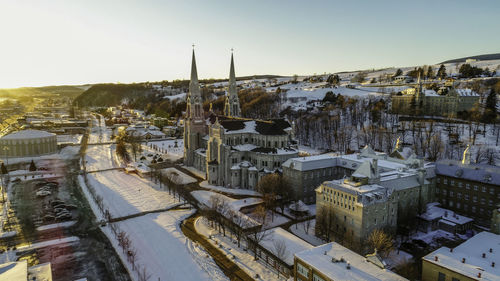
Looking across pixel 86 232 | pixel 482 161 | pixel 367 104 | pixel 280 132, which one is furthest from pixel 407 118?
pixel 86 232

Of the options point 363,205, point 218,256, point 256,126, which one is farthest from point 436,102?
point 218,256

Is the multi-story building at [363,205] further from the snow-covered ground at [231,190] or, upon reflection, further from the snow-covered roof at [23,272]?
the snow-covered roof at [23,272]

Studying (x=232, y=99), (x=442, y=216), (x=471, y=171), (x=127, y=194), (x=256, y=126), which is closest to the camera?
(x=442, y=216)

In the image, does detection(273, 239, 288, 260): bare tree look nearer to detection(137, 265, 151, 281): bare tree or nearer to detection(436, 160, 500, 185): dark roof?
detection(137, 265, 151, 281): bare tree

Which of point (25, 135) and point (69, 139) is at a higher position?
point (25, 135)

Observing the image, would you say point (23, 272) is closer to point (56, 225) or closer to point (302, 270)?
point (56, 225)

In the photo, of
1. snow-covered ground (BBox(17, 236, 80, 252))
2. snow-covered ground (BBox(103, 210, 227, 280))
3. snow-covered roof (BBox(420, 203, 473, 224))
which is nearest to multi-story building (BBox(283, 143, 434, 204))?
snow-covered roof (BBox(420, 203, 473, 224))

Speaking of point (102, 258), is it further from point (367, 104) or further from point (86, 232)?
point (367, 104)
